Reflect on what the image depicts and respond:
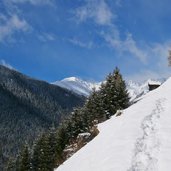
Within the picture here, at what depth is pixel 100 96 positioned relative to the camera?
6731 cm

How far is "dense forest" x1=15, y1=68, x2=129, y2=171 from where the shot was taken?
65000 mm

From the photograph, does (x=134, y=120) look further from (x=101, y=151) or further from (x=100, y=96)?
(x=100, y=96)

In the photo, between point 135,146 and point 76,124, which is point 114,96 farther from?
point 135,146

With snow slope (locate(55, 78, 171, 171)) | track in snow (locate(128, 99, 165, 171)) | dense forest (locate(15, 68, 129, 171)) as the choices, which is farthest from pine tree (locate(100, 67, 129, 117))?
track in snow (locate(128, 99, 165, 171))

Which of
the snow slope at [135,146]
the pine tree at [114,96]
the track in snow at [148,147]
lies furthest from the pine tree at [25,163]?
the track in snow at [148,147]

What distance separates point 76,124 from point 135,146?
5349cm

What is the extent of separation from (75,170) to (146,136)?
15.1 feet

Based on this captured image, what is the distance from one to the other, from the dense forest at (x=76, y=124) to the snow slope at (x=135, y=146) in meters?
23.4

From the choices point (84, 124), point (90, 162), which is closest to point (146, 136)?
point (90, 162)

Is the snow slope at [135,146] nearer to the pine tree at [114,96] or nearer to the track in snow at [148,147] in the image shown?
the track in snow at [148,147]

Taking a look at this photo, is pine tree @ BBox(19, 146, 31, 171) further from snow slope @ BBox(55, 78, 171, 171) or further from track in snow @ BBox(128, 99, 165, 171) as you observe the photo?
track in snow @ BBox(128, 99, 165, 171)

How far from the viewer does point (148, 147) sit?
73.9 feet

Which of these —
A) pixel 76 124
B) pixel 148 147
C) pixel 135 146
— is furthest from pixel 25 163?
pixel 148 147

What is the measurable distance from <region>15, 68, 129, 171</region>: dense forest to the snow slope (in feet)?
76.7
